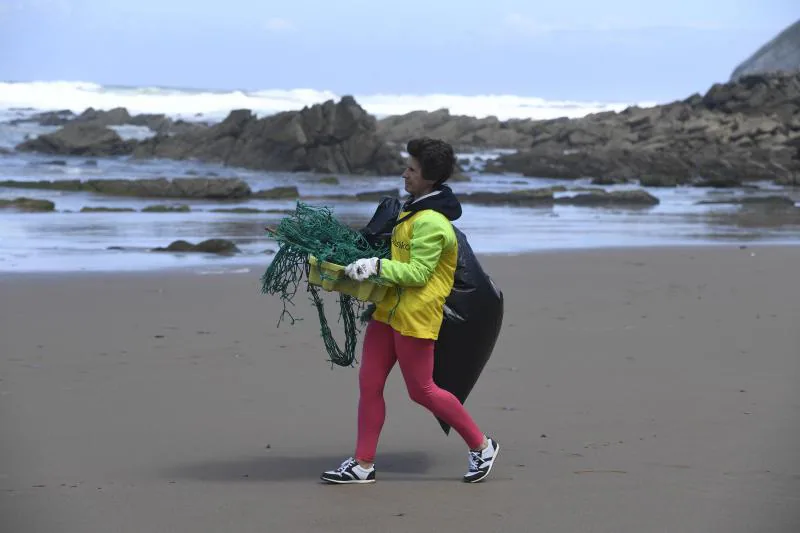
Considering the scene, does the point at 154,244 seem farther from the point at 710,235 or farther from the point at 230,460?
the point at 230,460

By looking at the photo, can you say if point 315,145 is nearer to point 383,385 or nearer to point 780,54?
point 383,385

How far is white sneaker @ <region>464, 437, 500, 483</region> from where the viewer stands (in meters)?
4.76

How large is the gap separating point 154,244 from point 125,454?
8.91 meters

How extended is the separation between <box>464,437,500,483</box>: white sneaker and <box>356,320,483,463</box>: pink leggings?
0.13 ft

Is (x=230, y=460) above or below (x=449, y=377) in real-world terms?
below

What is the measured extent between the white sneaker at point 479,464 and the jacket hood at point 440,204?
3.15 feet

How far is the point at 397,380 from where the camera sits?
6.71 metres

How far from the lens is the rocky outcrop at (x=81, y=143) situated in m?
40.3

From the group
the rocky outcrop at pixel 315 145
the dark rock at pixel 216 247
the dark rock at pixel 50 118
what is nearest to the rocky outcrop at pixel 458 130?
the dark rock at pixel 50 118

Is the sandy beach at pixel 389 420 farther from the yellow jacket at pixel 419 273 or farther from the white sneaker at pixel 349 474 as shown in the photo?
the yellow jacket at pixel 419 273

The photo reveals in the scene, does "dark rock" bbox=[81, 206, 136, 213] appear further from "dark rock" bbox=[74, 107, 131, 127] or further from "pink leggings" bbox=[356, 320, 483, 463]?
"dark rock" bbox=[74, 107, 131, 127]

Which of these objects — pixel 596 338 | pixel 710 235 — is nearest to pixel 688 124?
pixel 710 235

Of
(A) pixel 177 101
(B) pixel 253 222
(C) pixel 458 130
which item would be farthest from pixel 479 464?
(A) pixel 177 101

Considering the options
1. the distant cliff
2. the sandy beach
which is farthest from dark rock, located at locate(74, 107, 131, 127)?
the distant cliff
